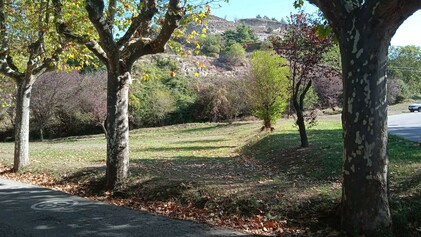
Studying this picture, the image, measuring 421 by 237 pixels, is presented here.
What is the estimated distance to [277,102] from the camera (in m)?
27.9

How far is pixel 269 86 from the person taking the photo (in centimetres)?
2734

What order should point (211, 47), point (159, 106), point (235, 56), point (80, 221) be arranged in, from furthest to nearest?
point (211, 47) → point (235, 56) → point (159, 106) → point (80, 221)

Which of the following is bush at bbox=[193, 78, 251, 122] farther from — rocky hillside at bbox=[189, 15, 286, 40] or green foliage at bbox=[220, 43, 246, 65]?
rocky hillside at bbox=[189, 15, 286, 40]

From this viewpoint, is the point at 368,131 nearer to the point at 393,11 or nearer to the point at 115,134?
the point at 393,11

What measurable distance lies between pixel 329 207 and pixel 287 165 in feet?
21.5

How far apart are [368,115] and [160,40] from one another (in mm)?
5560

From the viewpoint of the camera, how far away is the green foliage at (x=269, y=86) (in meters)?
27.3

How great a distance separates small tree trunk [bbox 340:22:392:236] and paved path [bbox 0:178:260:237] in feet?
6.09

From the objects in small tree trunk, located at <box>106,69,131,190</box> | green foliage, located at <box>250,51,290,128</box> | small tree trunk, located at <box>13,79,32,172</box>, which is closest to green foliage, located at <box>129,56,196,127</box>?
green foliage, located at <box>250,51,290,128</box>

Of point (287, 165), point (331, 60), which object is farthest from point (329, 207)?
point (331, 60)

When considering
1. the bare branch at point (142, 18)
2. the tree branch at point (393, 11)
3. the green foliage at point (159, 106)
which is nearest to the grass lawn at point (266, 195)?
the tree branch at point (393, 11)

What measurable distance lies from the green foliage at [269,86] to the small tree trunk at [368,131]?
21903 millimetres

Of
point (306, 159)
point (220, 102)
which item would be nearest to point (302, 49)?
point (306, 159)

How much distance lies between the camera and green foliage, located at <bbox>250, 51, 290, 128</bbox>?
27297mm
